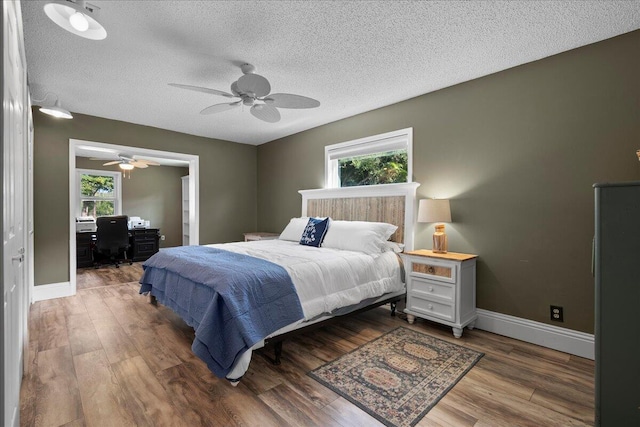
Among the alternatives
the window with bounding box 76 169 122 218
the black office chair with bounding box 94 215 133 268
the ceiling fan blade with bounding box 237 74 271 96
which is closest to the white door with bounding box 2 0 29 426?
the ceiling fan blade with bounding box 237 74 271 96

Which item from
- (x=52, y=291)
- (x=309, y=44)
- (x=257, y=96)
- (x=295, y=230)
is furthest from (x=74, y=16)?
(x=52, y=291)

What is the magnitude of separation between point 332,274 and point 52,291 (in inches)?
152

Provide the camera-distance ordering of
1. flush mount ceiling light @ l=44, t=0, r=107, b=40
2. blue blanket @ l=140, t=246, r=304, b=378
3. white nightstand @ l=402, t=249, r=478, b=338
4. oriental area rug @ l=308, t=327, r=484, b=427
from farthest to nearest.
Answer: white nightstand @ l=402, t=249, r=478, b=338 → blue blanket @ l=140, t=246, r=304, b=378 → oriental area rug @ l=308, t=327, r=484, b=427 → flush mount ceiling light @ l=44, t=0, r=107, b=40

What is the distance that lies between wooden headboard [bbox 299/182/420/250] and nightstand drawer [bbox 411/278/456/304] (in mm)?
537

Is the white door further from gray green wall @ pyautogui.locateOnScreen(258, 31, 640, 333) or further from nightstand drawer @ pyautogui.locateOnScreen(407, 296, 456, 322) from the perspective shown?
gray green wall @ pyautogui.locateOnScreen(258, 31, 640, 333)

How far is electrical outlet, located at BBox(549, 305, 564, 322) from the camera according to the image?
2574 millimetres

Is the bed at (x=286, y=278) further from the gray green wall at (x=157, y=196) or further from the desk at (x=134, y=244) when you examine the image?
the gray green wall at (x=157, y=196)

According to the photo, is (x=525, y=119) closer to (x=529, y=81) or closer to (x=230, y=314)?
(x=529, y=81)

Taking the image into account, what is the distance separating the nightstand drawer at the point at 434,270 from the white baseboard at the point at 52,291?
440 cm

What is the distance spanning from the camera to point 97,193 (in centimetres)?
699

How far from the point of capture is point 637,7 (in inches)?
79.4

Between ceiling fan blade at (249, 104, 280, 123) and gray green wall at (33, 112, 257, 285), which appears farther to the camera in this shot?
gray green wall at (33, 112, 257, 285)

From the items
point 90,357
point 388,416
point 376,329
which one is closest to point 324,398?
point 388,416

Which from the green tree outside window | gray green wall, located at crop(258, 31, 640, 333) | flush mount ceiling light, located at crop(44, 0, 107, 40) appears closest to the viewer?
flush mount ceiling light, located at crop(44, 0, 107, 40)
